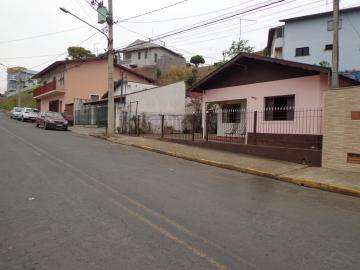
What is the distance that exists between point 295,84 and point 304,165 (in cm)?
434

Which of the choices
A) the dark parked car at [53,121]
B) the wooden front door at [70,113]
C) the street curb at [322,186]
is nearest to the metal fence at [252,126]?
the street curb at [322,186]

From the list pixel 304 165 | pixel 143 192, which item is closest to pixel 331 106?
pixel 304 165

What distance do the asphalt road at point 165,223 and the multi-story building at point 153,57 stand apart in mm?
55425

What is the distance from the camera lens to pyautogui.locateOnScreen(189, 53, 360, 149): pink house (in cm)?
1515

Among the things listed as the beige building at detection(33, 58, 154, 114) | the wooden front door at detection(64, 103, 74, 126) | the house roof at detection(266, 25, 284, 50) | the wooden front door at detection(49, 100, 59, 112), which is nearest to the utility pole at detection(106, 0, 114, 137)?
the wooden front door at detection(64, 103, 74, 126)

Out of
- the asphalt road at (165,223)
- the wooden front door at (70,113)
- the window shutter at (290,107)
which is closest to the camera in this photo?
the asphalt road at (165,223)

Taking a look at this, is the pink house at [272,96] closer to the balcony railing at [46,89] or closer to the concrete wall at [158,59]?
the balcony railing at [46,89]

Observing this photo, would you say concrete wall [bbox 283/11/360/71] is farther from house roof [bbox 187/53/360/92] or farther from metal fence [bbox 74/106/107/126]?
metal fence [bbox 74/106/107/126]

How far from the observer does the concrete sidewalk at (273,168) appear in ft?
33.6

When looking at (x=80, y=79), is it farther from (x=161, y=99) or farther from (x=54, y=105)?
(x=161, y=99)

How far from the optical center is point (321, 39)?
34.9 metres

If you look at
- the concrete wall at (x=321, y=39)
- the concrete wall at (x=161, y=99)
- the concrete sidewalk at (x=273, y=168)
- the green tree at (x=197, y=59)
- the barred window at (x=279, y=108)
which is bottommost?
the concrete sidewalk at (x=273, y=168)

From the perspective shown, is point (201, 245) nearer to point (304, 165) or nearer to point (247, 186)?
point (247, 186)

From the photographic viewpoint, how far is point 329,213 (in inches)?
286
